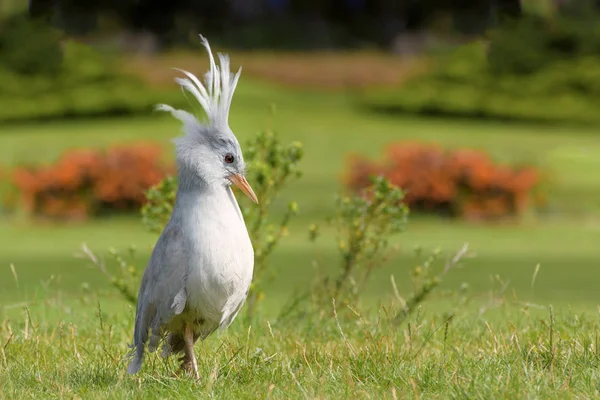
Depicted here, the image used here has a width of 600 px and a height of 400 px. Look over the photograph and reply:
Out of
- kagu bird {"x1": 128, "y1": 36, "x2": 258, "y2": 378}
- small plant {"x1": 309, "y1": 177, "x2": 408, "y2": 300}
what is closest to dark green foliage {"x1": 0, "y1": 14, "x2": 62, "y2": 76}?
small plant {"x1": 309, "y1": 177, "x2": 408, "y2": 300}

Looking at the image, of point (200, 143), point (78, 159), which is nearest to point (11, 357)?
point (200, 143)

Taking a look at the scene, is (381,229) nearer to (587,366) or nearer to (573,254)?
(587,366)

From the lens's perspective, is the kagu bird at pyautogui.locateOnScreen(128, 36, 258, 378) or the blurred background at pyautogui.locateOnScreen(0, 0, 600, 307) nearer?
the kagu bird at pyautogui.locateOnScreen(128, 36, 258, 378)

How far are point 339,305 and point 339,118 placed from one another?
11879mm

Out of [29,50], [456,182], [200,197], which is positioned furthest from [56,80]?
[200,197]

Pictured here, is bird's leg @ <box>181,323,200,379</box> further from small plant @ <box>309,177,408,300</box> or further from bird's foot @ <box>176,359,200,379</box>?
small plant @ <box>309,177,408,300</box>

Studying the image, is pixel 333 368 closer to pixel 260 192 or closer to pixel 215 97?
pixel 215 97

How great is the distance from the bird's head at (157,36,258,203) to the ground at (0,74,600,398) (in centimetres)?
76

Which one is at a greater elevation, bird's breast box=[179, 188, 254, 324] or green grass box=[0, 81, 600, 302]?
bird's breast box=[179, 188, 254, 324]

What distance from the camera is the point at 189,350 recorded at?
14.4 ft

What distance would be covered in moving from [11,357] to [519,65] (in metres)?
15.7

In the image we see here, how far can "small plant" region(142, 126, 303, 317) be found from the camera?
594 centimetres

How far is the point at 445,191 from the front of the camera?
40.7 ft

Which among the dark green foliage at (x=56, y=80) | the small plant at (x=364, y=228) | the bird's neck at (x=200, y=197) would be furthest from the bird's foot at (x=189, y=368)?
the dark green foliage at (x=56, y=80)
